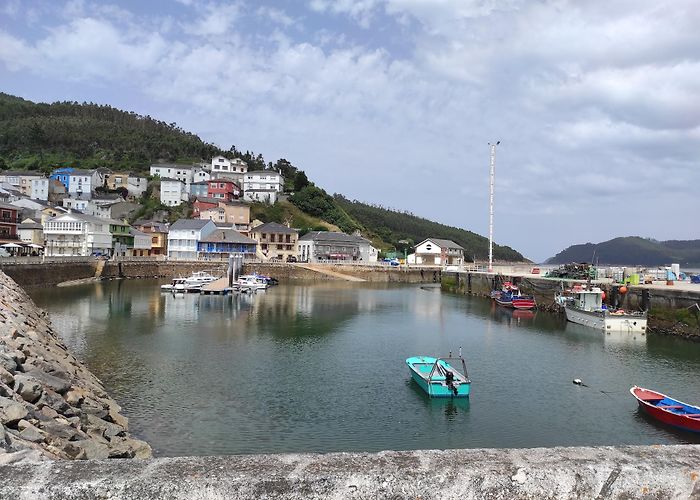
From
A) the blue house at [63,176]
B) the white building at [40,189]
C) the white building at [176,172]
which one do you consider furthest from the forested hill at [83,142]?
the white building at [40,189]

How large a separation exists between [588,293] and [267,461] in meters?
43.5

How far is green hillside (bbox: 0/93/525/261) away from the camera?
364 ft

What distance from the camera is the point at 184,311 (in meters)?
43.9

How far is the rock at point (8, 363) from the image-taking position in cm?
1210

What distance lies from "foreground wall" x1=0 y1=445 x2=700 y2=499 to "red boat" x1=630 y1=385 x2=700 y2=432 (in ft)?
53.3

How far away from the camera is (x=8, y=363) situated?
487 inches

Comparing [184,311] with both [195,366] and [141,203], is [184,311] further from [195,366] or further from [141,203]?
[141,203]

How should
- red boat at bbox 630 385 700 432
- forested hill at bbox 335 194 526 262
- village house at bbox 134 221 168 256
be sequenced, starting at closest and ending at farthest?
red boat at bbox 630 385 700 432
village house at bbox 134 221 168 256
forested hill at bbox 335 194 526 262

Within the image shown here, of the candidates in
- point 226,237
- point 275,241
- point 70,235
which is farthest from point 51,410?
point 275,241

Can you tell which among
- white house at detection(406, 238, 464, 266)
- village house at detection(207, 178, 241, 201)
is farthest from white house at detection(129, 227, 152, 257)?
white house at detection(406, 238, 464, 266)

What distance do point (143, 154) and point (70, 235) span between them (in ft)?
210

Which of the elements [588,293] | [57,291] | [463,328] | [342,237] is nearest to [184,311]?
[57,291]

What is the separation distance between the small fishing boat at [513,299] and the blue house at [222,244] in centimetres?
4531

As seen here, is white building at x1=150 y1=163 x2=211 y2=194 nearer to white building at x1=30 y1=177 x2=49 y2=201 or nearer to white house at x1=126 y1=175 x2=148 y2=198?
white house at x1=126 y1=175 x2=148 y2=198
